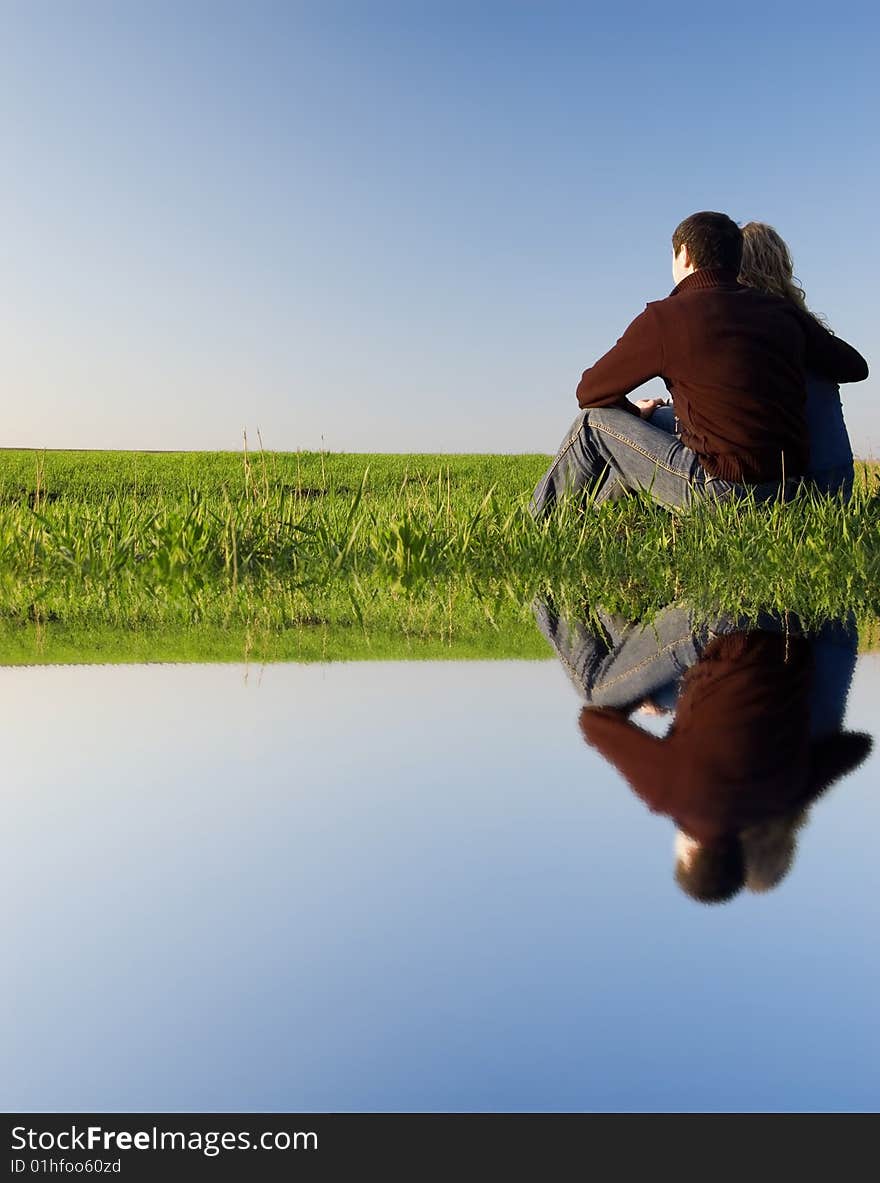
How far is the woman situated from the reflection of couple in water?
2.86 m

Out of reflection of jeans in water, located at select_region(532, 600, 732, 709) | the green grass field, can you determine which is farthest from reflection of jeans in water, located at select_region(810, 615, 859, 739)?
the green grass field

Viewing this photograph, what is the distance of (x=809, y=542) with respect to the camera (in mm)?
6320

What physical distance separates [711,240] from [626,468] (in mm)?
1264

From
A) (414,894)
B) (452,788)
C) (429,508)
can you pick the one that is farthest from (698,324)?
(414,894)

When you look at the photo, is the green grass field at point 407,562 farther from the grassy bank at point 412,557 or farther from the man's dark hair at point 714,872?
the man's dark hair at point 714,872

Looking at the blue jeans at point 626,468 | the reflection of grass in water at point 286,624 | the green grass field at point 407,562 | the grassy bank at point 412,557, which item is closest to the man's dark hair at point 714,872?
the reflection of grass in water at point 286,624

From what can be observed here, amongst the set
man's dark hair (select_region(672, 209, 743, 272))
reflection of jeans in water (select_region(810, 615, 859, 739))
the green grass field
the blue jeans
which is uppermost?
man's dark hair (select_region(672, 209, 743, 272))

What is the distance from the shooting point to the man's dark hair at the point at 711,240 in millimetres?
6582

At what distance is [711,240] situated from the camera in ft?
21.6

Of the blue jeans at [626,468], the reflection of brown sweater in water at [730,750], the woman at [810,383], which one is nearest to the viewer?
the reflection of brown sweater in water at [730,750]

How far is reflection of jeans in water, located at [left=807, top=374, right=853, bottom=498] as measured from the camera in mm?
7176

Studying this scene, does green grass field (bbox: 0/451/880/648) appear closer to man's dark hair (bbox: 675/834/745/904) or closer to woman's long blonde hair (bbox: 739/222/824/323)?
woman's long blonde hair (bbox: 739/222/824/323)

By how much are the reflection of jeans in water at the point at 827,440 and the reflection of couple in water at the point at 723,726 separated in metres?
2.85

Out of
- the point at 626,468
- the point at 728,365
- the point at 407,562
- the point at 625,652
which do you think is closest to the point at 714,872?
the point at 625,652
